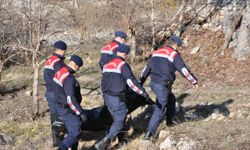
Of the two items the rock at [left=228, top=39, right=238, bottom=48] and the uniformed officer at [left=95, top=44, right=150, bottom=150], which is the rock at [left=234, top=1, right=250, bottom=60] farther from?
the uniformed officer at [left=95, top=44, right=150, bottom=150]

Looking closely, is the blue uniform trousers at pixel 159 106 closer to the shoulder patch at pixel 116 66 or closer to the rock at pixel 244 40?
the shoulder patch at pixel 116 66

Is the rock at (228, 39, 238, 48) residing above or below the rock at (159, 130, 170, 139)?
above

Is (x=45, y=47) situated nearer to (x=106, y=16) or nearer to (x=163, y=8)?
(x=106, y=16)

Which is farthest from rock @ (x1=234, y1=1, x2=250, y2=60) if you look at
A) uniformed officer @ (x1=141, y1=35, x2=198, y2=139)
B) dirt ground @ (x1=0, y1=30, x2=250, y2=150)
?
uniformed officer @ (x1=141, y1=35, x2=198, y2=139)

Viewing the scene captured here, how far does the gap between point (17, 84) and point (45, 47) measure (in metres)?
3.76

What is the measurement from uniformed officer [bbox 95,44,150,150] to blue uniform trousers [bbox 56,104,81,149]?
507 mm

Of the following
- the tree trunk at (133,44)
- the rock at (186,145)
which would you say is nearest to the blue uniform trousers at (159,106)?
the rock at (186,145)

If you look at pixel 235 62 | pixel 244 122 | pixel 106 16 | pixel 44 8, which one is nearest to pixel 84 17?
pixel 44 8

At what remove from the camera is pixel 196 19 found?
1880 centimetres

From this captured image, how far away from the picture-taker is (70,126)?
8.70m

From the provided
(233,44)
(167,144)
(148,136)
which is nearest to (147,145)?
(148,136)

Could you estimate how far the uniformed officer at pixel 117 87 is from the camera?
8461 mm

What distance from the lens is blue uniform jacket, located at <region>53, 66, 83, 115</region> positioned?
27.3 feet

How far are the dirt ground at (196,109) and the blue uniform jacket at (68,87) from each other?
1478 mm
